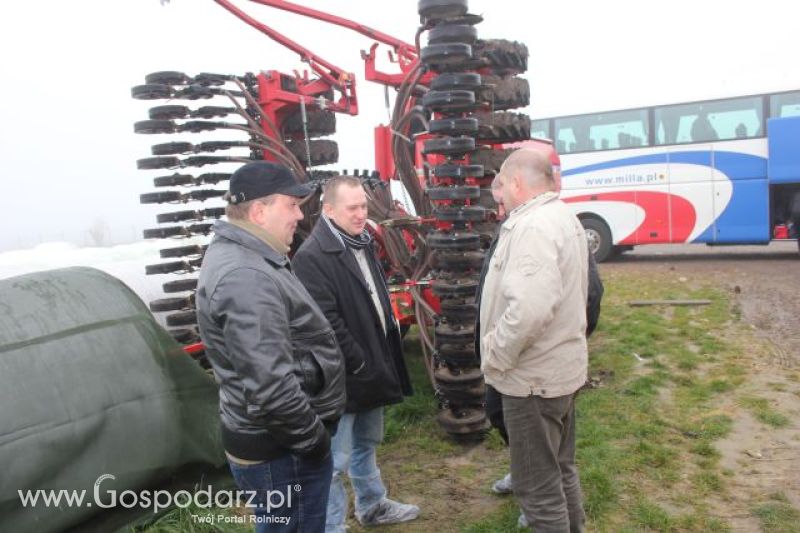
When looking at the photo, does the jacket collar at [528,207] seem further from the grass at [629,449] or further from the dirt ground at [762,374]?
the dirt ground at [762,374]

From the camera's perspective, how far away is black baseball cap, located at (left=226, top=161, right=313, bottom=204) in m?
2.24

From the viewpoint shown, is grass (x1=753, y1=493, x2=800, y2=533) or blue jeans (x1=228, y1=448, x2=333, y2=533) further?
grass (x1=753, y1=493, x2=800, y2=533)

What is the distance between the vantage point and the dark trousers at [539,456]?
2643 millimetres

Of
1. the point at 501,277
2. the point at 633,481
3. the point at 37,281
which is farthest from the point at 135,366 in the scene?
the point at 633,481

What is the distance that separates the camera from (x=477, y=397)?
13.5 feet

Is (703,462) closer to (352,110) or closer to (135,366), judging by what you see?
(135,366)

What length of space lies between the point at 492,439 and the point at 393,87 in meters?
2.80

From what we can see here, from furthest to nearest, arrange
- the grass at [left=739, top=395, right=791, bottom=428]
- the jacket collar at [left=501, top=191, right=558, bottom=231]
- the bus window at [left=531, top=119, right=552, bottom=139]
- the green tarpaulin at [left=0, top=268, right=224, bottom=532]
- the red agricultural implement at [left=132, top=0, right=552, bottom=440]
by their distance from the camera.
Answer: the bus window at [left=531, top=119, right=552, bottom=139]
the grass at [left=739, top=395, right=791, bottom=428]
the red agricultural implement at [left=132, top=0, right=552, bottom=440]
the green tarpaulin at [left=0, top=268, right=224, bottom=532]
the jacket collar at [left=501, top=191, right=558, bottom=231]

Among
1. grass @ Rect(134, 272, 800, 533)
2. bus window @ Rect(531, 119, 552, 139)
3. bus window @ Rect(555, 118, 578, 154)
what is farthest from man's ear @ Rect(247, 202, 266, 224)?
bus window @ Rect(531, 119, 552, 139)

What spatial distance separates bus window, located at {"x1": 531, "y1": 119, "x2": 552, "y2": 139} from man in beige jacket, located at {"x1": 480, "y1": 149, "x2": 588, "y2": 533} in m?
11.8

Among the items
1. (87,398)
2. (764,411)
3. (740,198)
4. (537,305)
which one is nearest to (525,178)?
(537,305)

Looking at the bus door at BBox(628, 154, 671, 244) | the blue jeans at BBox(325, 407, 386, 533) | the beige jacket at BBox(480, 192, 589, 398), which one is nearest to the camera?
the beige jacket at BBox(480, 192, 589, 398)

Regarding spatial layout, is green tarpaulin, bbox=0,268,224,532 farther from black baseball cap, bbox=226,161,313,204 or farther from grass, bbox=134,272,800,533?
black baseball cap, bbox=226,161,313,204

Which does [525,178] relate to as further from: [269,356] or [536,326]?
[269,356]
